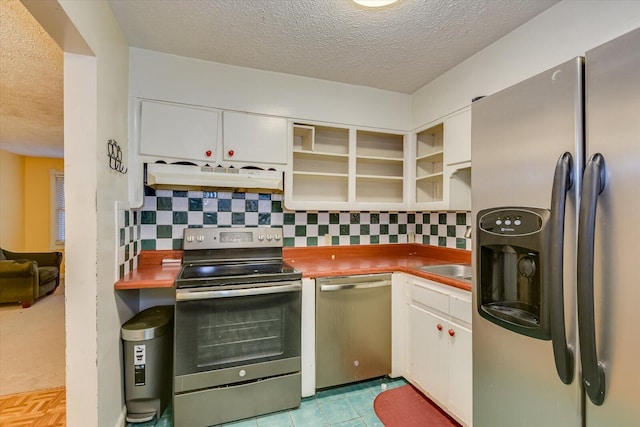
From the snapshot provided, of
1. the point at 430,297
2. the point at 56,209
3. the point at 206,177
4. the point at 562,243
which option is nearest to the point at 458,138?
the point at 430,297

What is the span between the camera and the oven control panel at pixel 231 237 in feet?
7.07

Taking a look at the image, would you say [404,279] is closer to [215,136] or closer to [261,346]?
[261,346]

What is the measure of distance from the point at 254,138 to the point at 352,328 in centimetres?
154

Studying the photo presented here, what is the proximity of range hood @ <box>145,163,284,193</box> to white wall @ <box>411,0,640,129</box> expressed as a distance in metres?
1.44

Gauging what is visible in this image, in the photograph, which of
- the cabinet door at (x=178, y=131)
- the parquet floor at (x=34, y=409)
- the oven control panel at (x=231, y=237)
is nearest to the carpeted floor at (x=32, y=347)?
the parquet floor at (x=34, y=409)

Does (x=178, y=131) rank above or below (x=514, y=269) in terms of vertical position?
above

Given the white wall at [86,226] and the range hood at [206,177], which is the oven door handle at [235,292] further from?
the range hood at [206,177]

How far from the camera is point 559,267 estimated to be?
91 centimetres

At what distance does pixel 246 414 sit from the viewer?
1783 mm

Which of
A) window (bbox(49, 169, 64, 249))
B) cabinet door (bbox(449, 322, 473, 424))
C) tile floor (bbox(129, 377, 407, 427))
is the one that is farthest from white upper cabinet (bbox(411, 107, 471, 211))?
window (bbox(49, 169, 64, 249))

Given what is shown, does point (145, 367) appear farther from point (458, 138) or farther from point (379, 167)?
point (458, 138)

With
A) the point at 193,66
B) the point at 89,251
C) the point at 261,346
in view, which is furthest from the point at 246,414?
the point at 193,66

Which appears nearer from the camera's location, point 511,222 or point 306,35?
point 511,222

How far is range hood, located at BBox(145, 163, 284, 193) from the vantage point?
6.33 ft
